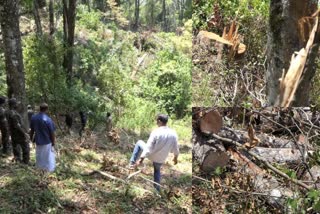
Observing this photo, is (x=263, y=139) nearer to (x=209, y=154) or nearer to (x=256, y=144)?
(x=256, y=144)

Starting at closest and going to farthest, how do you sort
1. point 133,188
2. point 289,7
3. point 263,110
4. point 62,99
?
point 289,7
point 263,110
point 133,188
point 62,99

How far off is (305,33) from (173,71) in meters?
18.8

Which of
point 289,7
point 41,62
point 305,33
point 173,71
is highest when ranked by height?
point 289,7

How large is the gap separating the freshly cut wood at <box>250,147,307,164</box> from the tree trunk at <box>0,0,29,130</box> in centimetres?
501

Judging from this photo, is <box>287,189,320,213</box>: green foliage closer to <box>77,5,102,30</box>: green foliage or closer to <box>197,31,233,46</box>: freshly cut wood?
<box>197,31,233,46</box>: freshly cut wood

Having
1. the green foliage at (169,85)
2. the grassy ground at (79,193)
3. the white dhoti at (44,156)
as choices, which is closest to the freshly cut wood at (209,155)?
the grassy ground at (79,193)

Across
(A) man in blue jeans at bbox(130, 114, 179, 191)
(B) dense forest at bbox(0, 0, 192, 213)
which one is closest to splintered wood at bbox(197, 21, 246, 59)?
(A) man in blue jeans at bbox(130, 114, 179, 191)

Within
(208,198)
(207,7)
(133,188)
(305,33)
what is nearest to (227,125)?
(208,198)

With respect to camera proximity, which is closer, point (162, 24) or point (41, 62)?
point (41, 62)

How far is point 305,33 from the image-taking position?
2.77 metres

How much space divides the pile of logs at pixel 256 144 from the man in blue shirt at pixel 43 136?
3639mm

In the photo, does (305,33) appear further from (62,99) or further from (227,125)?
(62,99)

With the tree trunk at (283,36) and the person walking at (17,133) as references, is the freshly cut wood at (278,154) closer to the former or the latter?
the tree trunk at (283,36)

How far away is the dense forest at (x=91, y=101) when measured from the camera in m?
5.77
